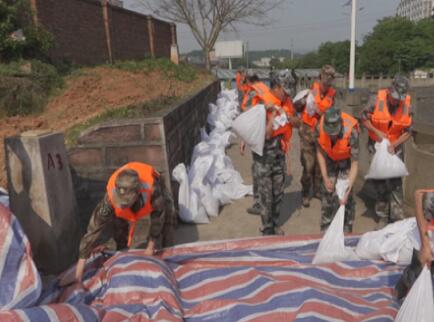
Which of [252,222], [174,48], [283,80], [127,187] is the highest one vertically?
[174,48]

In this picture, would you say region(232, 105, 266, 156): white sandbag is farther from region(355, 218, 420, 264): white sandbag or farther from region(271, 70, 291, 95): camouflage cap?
region(355, 218, 420, 264): white sandbag

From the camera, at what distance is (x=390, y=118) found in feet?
14.5

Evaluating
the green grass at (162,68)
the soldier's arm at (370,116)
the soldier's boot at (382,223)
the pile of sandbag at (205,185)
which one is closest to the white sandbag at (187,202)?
the pile of sandbag at (205,185)

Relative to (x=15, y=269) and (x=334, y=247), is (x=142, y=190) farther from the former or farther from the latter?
(x=334, y=247)

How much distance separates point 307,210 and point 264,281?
2480 millimetres

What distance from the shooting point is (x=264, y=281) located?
3016mm

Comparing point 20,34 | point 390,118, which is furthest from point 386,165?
point 20,34

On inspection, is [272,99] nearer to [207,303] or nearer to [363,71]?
[207,303]

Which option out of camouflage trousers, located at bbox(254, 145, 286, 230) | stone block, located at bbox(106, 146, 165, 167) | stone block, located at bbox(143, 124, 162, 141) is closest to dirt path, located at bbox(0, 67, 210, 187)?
stone block, located at bbox(106, 146, 165, 167)

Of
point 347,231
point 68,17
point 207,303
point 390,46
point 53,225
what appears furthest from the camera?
point 390,46

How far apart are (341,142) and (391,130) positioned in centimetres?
95

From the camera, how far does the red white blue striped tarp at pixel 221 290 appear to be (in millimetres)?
2580

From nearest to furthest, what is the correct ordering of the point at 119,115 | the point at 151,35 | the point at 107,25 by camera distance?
the point at 119,115 < the point at 107,25 < the point at 151,35

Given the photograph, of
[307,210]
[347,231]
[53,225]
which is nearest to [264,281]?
[347,231]
